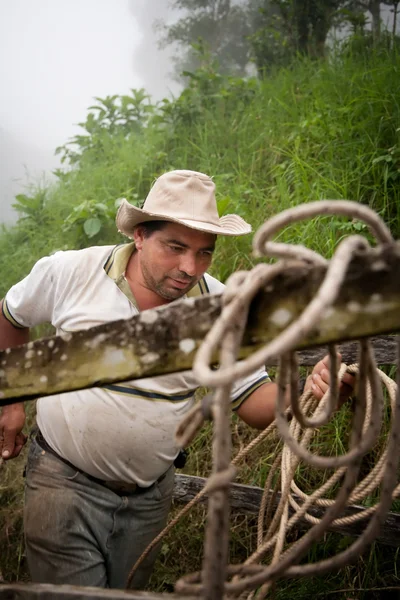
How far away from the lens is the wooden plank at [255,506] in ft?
7.18

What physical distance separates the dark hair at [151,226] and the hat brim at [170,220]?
0.01 metres

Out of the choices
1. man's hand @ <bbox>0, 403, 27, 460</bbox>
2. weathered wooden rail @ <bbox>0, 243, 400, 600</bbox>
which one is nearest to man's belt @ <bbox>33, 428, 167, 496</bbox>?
man's hand @ <bbox>0, 403, 27, 460</bbox>

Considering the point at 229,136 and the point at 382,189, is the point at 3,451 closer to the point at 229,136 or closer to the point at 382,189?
the point at 382,189

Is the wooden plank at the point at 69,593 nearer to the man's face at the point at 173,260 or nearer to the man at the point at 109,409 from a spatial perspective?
the man at the point at 109,409

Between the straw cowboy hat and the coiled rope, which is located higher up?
the straw cowboy hat

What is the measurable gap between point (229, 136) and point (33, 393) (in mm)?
4156

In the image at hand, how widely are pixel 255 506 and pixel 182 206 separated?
174 centimetres

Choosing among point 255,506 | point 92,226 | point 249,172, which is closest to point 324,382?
point 255,506

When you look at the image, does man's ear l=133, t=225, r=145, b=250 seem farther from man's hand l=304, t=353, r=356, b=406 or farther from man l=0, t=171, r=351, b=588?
man's hand l=304, t=353, r=356, b=406

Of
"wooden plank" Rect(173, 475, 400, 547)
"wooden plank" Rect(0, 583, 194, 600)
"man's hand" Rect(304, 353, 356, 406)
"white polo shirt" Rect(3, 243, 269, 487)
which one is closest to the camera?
"wooden plank" Rect(0, 583, 194, 600)

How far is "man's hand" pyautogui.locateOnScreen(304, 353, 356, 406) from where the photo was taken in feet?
4.38

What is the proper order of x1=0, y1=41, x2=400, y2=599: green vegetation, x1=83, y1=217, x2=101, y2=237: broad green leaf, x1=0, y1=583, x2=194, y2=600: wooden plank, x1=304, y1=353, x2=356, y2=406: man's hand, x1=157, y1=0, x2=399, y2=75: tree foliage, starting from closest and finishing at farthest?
x1=0, y1=583, x2=194, y2=600: wooden plank, x1=304, y1=353, x2=356, y2=406: man's hand, x1=0, y1=41, x2=400, y2=599: green vegetation, x1=83, y1=217, x2=101, y2=237: broad green leaf, x1=157, y1=0, x2=399, y2=75: tree foliage

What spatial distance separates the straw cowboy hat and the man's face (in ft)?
0.17

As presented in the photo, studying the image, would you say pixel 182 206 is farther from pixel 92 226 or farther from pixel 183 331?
pixel 92 226
